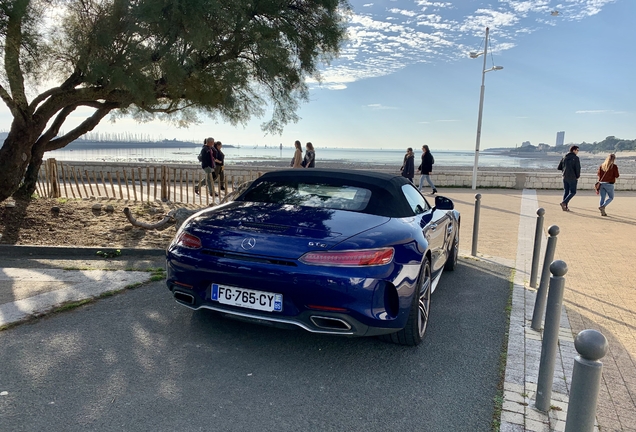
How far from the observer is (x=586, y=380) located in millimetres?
1991

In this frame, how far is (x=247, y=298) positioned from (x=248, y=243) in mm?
394

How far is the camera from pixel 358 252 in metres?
2.96

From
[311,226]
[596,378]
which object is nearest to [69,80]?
[311,226]

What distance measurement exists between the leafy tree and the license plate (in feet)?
17.6

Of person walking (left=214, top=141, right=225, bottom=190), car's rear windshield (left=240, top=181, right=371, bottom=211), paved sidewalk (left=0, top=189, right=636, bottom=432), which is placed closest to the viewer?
paved sidewalk (left=0, top=189, right=636, bottom=432)

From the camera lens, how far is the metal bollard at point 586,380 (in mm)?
1937

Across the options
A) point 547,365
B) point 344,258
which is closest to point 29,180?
point 344,258

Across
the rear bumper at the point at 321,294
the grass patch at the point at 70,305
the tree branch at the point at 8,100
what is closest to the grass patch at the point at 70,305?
the grass patch at the point at 70,305

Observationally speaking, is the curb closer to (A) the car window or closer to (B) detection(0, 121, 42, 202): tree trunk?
(B) detection(0, 121, 42, 202): tree trunk

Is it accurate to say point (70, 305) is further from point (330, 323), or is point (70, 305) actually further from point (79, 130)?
point (79, 130)

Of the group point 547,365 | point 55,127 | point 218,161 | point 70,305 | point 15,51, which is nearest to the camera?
point 547,365

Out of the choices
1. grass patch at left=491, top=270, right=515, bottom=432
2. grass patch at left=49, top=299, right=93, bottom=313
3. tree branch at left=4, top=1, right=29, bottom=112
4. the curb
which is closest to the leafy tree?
tree branch at left=4, top=1, right=29, bottom=112

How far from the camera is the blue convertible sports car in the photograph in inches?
116

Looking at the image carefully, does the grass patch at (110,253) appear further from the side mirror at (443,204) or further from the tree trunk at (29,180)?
the tree trunk at (29,180)
